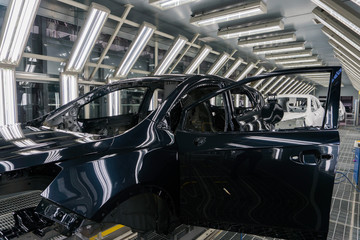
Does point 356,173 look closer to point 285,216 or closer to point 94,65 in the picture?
point 285,216

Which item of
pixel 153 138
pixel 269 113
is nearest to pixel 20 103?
pixel 153 138

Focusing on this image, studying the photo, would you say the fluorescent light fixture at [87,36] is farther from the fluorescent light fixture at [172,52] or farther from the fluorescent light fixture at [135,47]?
the fluorescent light fixture at [172,52]

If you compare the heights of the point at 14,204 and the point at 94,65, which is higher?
the point at 94,65

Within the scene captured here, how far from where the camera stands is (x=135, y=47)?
19.7ft

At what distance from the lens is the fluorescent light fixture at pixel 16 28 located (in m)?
3.83

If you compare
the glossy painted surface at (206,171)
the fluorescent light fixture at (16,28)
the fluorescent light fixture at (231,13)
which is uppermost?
the fluorescent light fixture at (231,13)

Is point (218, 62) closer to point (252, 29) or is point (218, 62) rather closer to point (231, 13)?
point (252, 29)

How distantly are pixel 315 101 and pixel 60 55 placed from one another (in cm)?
720

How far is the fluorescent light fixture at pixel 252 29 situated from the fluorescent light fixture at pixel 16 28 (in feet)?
15.3

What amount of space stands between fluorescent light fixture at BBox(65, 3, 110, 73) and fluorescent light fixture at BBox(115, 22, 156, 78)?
1078mm

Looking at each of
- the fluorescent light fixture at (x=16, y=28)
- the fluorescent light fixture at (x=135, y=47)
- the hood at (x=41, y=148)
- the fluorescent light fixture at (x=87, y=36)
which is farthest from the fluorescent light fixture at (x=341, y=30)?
the fluorescent light fixture at (x=16, y=28)

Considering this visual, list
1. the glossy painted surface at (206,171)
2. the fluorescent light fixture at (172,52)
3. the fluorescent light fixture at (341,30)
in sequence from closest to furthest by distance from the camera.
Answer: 1. the glossy painted surface at (206,171)
2. the fluorescent light fixture at (341,30)
3. the fluorescent light fixture at (172,52)

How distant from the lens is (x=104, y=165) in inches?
58.9

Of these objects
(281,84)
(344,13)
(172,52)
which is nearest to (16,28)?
(172,52)
